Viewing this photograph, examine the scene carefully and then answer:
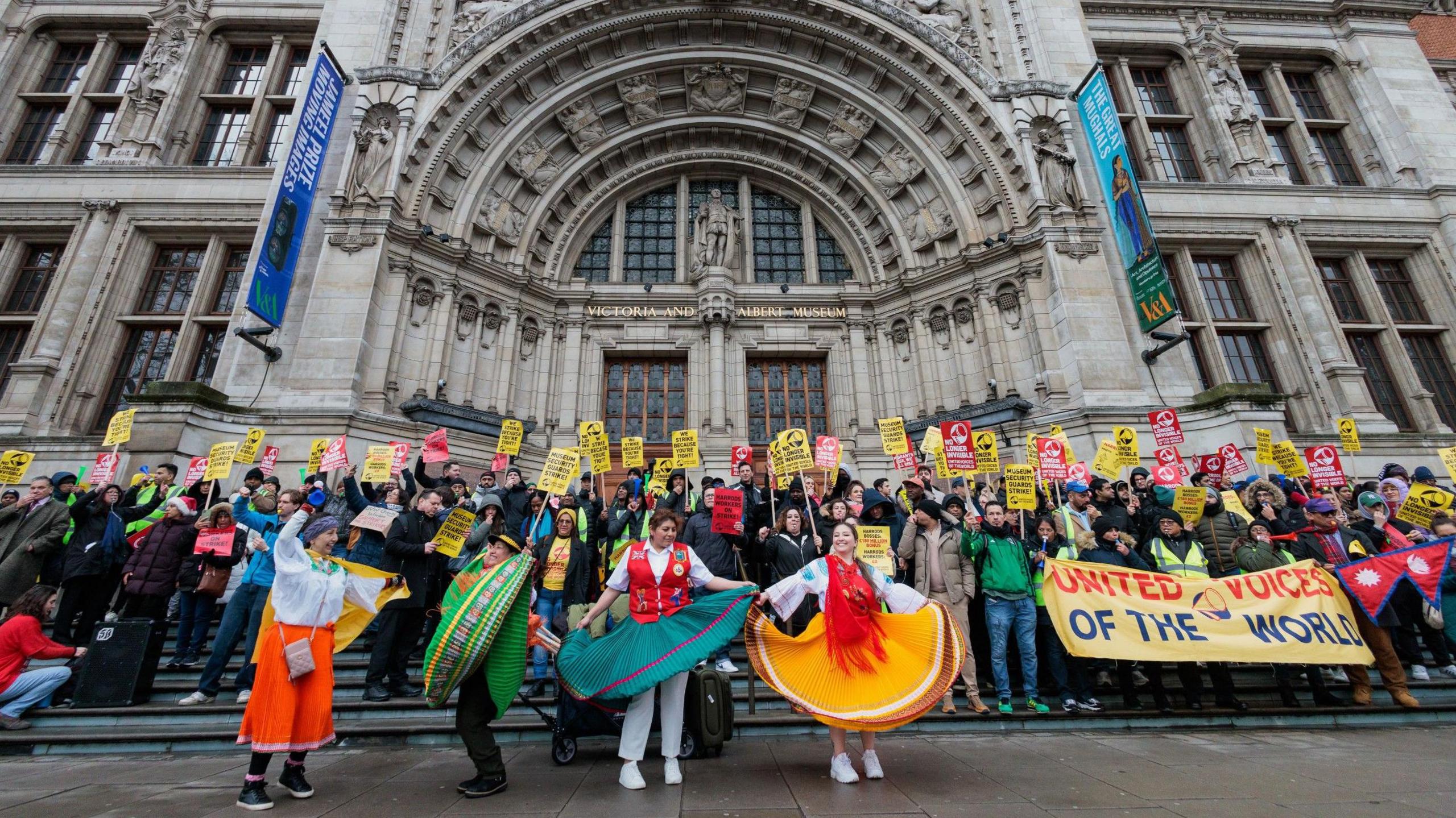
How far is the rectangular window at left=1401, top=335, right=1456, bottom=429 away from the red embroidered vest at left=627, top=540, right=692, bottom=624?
79.5 ft

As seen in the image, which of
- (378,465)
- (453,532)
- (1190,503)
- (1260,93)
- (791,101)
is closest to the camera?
(453,532)

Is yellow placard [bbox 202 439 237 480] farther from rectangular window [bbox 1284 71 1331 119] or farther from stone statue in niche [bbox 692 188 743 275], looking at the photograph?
rectangular window [bbox 1284 71 1331 119]

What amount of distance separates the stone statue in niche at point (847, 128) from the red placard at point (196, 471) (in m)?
18.8

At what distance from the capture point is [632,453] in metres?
11.0

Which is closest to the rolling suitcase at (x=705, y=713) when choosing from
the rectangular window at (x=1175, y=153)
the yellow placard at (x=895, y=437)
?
the yellow placard at (x=895, y=437)

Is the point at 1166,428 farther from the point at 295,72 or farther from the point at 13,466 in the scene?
the point at 295,72

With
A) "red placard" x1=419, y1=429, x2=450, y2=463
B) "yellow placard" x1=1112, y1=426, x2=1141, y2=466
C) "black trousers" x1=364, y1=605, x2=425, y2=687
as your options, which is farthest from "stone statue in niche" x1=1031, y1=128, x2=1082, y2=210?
"black trousers" x1=364, y1=605, x2=425, y2=687

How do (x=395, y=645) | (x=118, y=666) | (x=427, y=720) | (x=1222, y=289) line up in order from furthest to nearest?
1. (x=1222, y=289)
2. (x=395, y=645)
3. (x=118, y=666)
4. (x=427, y=720)

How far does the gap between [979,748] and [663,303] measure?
51.5 feet

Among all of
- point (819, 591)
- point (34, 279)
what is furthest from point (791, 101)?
point (34, 279)

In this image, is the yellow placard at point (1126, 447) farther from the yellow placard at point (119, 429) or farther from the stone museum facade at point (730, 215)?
the yellow placard at point (119, 429)

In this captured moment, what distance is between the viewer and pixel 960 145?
718 inches

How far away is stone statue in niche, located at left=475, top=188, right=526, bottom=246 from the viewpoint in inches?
699

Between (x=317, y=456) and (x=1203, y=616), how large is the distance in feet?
44.6
